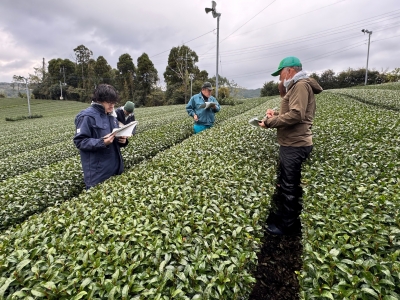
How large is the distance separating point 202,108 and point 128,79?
54.9 meters

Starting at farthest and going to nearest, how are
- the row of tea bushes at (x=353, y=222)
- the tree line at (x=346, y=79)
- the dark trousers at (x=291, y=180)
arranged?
the tree line at (x=346, y=79) < the dark trousers at (x=291, y=180) < the row of tea bushes at (x=353, y=222)

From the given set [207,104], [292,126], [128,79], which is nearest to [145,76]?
[128,79]

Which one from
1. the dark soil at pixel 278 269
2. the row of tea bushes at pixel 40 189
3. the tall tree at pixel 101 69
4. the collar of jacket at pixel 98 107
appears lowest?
the dark soil at pixel 278 269

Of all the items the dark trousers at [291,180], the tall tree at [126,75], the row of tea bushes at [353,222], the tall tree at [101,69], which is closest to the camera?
the row of tea bushes at [353,222]

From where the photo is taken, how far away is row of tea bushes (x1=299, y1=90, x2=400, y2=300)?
1.44m

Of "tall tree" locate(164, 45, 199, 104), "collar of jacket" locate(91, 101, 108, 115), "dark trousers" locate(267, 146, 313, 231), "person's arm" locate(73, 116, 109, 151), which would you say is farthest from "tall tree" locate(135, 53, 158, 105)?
"dark trousers" locate(267, 146, 313, 231)

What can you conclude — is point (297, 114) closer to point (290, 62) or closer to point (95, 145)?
point (290, 62)

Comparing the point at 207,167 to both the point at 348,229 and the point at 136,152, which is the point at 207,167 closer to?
the point at 348,229

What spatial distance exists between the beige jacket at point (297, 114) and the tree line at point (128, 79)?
1487 inches

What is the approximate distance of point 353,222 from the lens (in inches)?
77.7

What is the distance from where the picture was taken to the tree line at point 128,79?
159ft

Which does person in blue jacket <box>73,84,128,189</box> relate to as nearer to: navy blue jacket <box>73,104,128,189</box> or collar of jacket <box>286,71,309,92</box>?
navy blue jacket <box>73,104,128,189</box>

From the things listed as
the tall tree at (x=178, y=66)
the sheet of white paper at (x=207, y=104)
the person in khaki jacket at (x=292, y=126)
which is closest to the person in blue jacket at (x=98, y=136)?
the person in khaki jacket at (x=292, y=126)

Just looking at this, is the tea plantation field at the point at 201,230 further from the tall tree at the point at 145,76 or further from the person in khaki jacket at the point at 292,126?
the tall tree at the point at 145,76
